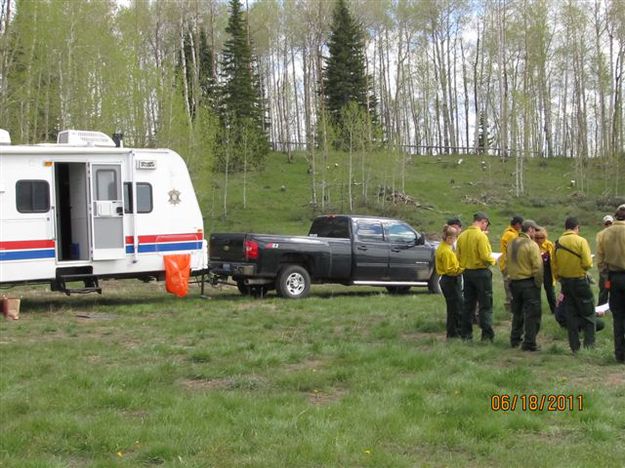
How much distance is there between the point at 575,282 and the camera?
855 cm

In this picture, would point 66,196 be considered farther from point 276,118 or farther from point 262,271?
point 276,118

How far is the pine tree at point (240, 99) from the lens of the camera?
42938 mm

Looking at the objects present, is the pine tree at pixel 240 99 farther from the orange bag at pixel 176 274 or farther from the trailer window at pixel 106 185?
the trailer window at pixel 106 185

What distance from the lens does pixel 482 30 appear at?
56.3 m

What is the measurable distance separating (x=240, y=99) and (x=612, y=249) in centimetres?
4050

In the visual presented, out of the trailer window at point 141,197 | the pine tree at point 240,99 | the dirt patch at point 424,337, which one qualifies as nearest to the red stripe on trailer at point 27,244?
the trailer window at point 141,197

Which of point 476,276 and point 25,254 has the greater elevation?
point 25,254

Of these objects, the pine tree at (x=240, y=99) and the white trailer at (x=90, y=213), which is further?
the pine tree at (x=240, y=99)

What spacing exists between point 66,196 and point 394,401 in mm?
9188

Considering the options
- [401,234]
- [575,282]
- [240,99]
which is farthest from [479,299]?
[240,99]

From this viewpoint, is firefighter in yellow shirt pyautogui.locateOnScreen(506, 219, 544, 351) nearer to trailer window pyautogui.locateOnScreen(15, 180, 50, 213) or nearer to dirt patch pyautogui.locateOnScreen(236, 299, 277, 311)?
dirt patch pyautogui.locateOnScreen(236, 299, 277, 311)

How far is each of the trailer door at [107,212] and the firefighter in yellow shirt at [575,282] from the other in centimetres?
806

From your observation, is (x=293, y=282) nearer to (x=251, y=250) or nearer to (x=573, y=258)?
(x=251, y=250)

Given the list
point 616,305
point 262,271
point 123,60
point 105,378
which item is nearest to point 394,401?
point 105,378
